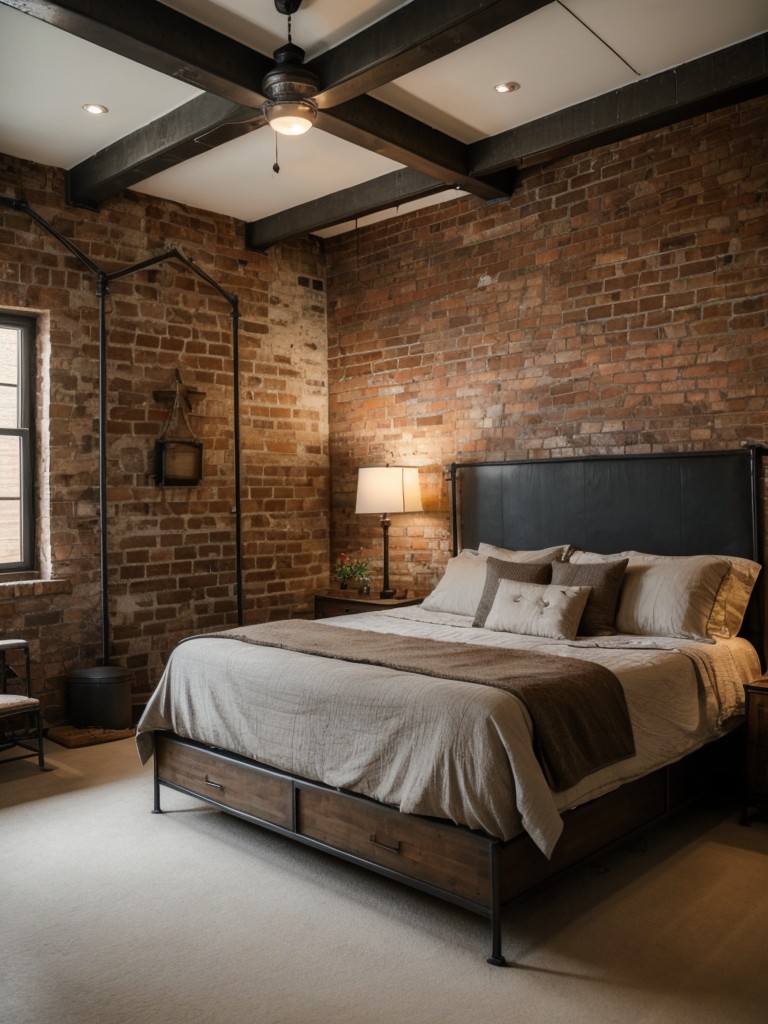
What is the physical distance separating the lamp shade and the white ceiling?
1.92m

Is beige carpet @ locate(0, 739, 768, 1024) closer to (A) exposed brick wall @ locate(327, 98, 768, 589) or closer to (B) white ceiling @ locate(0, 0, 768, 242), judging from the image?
(A) exposed brick wall @ locate(327, 98, 768, 589)

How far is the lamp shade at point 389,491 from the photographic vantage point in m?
5.66

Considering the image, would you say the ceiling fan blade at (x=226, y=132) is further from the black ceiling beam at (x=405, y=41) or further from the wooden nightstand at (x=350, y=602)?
the wooden nightstand at (x=350, y=602)

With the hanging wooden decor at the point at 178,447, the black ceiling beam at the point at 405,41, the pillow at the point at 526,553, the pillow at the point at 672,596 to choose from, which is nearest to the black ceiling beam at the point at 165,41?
the black ceiling beam at the point at 405,41

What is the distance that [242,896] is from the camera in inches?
119

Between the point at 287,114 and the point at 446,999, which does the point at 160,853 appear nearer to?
the point at 446,999

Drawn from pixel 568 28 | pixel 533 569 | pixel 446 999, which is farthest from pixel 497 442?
pixel 446 999

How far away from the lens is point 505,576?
14.8ft

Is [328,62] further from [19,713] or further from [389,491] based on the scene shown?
[19,713]

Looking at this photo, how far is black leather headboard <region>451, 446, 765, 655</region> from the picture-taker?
423cm

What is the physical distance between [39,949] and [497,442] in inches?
149

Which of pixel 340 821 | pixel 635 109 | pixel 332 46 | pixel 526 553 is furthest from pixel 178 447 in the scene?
pixel 635 109

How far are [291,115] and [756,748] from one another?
3.27 m

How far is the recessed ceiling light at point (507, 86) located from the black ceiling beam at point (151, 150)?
1.24 meters
